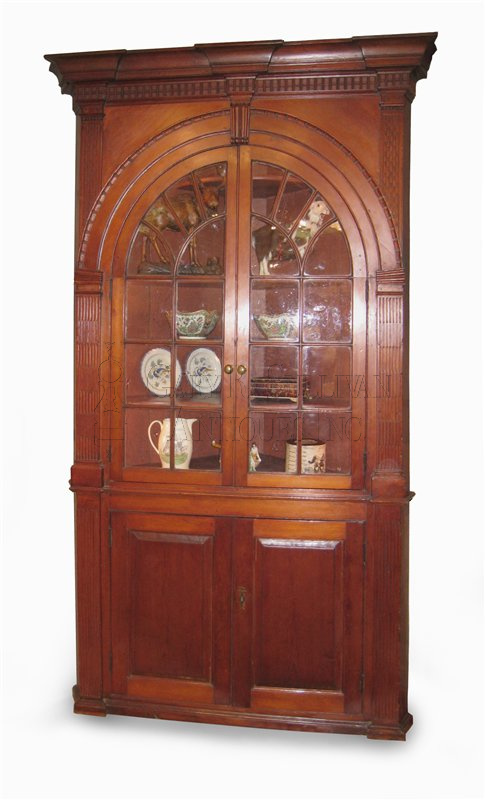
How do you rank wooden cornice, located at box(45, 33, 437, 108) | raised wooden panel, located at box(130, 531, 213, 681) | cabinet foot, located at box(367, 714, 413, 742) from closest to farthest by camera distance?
wooden cornice, located at box(45, 33, 437, 108) < cabinet foot, located at box(367, 714, 413, 742) < raised wooden panel, located at box(130, 531, 213, 681)

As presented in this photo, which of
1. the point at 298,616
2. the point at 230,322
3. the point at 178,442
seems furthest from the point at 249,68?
the point at 298,616

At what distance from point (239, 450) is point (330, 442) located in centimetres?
37

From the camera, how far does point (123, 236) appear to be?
3.22m

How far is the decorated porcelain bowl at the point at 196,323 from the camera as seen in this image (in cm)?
323

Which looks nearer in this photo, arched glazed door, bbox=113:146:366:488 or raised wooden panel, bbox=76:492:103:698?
arched glazed door, bbox=113:146:366:488

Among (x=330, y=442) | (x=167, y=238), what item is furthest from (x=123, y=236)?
(x=330, y=442)

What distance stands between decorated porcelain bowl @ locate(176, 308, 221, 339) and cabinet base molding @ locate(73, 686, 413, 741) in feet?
5.02

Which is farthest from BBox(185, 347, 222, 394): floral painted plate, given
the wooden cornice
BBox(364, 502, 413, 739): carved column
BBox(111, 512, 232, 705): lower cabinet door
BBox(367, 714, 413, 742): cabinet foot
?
BBox(367, 714, 413, 742): cabinet foot

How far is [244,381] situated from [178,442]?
390 millimetres

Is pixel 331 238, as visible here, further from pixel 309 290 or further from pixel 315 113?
pixel 315 113

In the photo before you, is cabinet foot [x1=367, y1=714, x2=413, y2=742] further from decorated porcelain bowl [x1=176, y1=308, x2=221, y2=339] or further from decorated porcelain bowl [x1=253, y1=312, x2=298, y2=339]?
decorated porcelain bowl [x1=176, y1=308, x2=221, y2=339]

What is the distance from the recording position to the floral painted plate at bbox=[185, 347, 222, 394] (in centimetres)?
323

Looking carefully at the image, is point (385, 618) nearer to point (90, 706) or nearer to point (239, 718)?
point (239, 718)

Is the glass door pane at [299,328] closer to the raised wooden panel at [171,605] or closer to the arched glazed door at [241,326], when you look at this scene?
the arched glazed door at [241,326]
